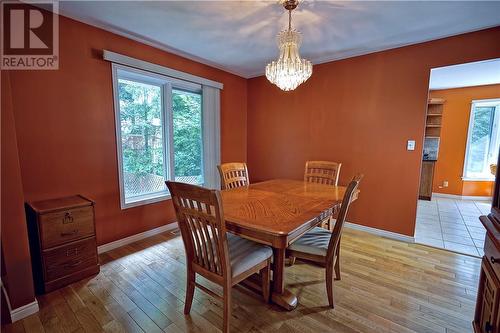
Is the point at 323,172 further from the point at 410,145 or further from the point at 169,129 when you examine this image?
the point at 169,129

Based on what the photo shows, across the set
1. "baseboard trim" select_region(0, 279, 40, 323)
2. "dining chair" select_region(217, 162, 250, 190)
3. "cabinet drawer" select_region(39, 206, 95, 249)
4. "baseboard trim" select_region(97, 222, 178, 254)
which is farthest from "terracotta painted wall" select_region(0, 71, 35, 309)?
"dining chair" select_region(217, 162, 250, 190)

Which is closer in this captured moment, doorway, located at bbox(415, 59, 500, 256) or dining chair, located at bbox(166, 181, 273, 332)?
dining chair, located at bbox(166, 181, 273, 332)

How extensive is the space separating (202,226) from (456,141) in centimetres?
561

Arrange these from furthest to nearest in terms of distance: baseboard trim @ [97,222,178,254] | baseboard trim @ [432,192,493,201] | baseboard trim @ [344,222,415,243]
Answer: baseboard trim @ [432,192,493,201], baseboard trim @ [344,222,415,243], baseboard trim @ [97,222,178,254]

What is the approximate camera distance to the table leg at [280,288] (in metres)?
1.63

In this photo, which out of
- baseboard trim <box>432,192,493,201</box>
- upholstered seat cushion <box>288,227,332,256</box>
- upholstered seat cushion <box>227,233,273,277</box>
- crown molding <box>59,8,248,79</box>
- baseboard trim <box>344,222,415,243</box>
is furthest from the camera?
baseboard trim <box>432,192,493,201</box>

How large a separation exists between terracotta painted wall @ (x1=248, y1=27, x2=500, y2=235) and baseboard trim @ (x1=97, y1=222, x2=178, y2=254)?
6.66ft

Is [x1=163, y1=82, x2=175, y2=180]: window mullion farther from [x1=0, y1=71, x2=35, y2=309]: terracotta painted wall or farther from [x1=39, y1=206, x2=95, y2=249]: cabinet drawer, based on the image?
[x1=0, y1=71, x2=35, y2=309]: terracotta painted wall

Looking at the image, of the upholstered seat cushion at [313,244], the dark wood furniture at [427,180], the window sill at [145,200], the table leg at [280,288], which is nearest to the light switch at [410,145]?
the upholstered seat cushion at [313,244]

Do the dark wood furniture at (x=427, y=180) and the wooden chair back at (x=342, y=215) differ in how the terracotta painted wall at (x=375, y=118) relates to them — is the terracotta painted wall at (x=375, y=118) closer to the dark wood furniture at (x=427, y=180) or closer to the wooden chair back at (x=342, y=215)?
the wooden chair back at (x=342, y=215)

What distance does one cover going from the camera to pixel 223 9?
196cm

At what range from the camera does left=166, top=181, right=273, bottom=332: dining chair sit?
48.5 inches

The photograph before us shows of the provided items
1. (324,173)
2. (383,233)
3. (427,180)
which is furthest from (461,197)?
(324,173)

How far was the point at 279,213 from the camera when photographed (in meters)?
1.52
